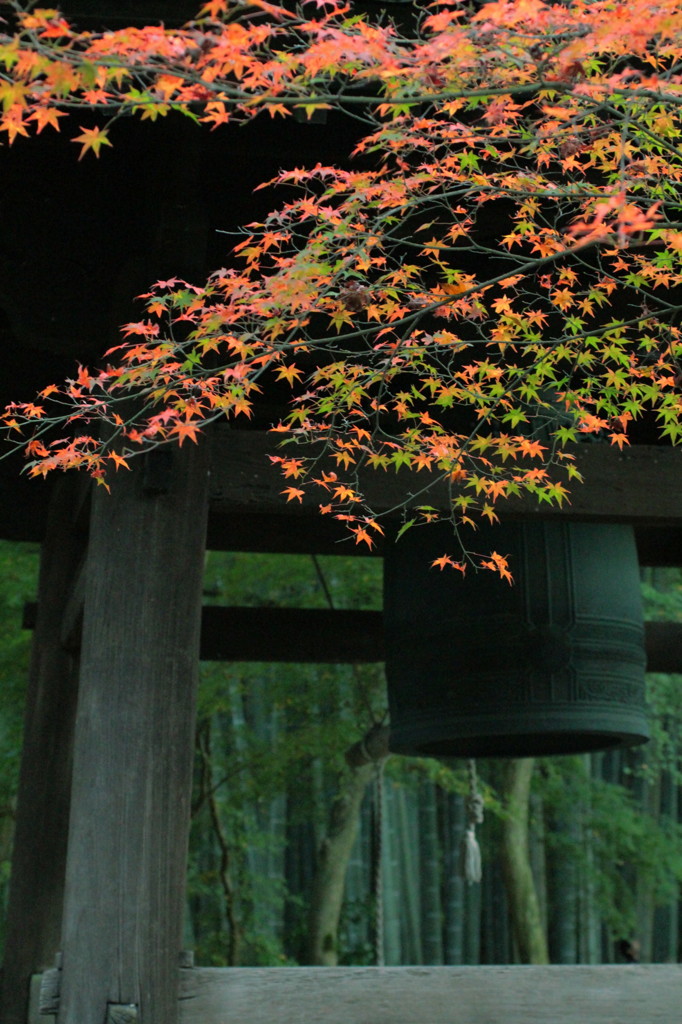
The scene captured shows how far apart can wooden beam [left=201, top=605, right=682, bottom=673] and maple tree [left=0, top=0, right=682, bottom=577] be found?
2.39 meters

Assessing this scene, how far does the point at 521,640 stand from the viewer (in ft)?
15.5

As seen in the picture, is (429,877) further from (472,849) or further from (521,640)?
(521,640)

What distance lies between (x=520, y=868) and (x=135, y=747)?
418 inches

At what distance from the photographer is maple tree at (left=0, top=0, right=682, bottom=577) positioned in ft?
8.09

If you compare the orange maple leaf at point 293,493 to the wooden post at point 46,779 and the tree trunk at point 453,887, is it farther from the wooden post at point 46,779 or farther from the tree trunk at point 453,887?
the tree trunk at point 453,887

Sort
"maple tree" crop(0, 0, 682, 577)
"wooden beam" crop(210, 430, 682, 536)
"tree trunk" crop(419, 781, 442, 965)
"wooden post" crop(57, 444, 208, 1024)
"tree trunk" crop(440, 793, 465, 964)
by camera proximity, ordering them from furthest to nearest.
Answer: "tree trunk" crop(419, 781, 442, 965)
"tree trunk" crop(440, 793, 465, 964)
"wooden beam" crop(210, 430, 682, 536)
"wooden post" crop(57, 444, 208, 1024)
"maple tree" crop(0, 0, 682, 577)

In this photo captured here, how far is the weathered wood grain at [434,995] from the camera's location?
11.6ft

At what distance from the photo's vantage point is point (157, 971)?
11.3 feet

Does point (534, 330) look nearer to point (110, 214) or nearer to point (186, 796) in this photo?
point (110, 214)

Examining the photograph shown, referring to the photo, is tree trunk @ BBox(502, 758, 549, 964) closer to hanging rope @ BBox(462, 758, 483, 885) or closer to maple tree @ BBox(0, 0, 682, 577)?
hanging rope @ BBox(462, 758, 483, 885)

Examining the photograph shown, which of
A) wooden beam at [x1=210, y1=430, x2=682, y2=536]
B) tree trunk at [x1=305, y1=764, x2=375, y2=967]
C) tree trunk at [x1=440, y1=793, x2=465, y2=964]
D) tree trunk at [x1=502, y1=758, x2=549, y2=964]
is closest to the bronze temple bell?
wooden beam at [x1=210, y1=430, x2=682, y2=536]

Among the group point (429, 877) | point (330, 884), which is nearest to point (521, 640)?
point (330, 884)

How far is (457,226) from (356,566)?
24.4 ft

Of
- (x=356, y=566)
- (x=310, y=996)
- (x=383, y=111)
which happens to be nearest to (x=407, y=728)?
(x=310, y=996)
